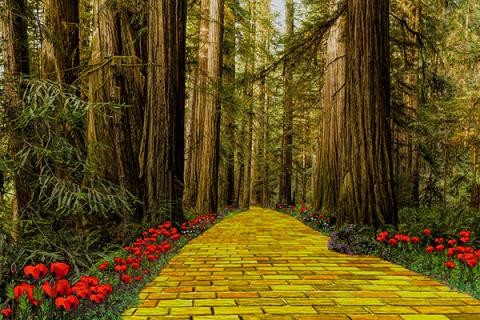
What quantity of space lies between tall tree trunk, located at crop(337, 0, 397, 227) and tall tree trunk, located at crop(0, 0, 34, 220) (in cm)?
459

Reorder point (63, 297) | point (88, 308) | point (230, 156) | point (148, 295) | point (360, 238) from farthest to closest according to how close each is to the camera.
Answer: point (230, 156), point (360, 238), point (148, 295), point (88, 308), point (63, 297)

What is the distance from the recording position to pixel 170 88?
25.5 ft

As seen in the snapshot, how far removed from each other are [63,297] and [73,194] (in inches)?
42.5

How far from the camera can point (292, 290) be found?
3873 millimetres

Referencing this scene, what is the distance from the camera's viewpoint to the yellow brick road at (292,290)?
3.21 metres

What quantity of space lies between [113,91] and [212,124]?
5663mm

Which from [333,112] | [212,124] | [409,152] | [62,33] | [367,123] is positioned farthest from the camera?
Answer: [409,152]

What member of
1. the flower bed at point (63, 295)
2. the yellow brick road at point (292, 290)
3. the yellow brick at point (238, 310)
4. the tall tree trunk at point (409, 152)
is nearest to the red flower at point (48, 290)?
the flower bed at point (63, 295)

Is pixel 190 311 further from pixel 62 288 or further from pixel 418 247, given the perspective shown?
pixel 418 247

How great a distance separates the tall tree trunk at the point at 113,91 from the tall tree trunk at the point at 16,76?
1.14m

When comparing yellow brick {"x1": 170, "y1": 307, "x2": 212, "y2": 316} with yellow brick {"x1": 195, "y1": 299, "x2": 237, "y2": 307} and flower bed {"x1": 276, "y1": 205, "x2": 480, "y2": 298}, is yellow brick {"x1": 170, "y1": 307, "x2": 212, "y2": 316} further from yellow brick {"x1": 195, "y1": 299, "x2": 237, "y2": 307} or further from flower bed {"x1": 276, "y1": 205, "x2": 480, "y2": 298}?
flower bed {"x1": 276, "y1": 205, "x2": 480, "y2": 298}

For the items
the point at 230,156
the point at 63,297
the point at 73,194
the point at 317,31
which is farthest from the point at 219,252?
the point at 230,156

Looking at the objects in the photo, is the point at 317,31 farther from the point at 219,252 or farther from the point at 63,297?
the point at 63,297

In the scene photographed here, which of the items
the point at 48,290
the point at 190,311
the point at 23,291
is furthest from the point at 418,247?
the point at 23,291
